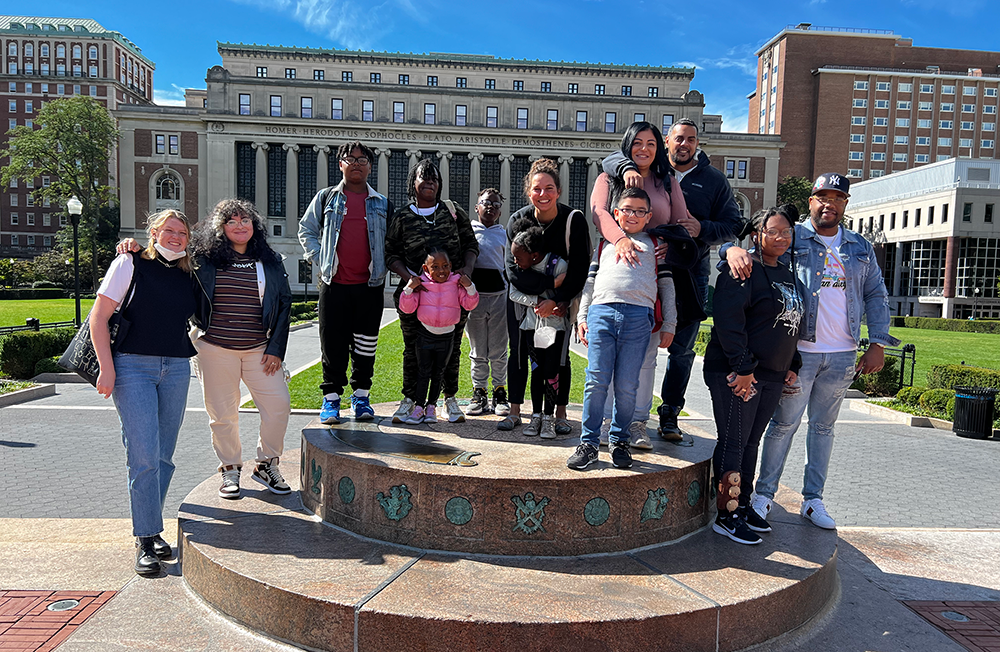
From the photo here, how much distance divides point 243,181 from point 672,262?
68.8 m

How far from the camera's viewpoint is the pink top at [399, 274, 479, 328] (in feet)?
17.3

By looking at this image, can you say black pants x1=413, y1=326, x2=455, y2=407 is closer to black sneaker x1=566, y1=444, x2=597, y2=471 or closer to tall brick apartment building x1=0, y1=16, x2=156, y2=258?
black sneaker x1=566, y1=444, x2=597, y2=471

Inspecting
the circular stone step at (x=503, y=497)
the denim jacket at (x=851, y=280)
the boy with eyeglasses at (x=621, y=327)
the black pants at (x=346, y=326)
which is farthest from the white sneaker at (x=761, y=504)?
the black pants at (x=346, y=326)

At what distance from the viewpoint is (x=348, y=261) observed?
5.46 metres

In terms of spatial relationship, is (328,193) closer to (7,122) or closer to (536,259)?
(536,259)

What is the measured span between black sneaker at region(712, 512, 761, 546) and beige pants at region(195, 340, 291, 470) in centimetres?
336

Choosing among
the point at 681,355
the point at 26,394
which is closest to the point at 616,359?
the point at 681,355

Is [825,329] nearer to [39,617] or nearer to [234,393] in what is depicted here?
[234,393]

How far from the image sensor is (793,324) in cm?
431

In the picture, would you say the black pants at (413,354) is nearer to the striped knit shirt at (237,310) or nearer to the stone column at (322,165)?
the striped knit shirt at (237,310)

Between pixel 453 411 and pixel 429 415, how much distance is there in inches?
9.2

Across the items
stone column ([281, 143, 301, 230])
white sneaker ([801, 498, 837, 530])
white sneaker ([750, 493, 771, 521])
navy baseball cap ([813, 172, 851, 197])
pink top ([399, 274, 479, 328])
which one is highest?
stone column ([281, 143, 301, 230])

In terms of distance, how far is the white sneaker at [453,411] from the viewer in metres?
5.73

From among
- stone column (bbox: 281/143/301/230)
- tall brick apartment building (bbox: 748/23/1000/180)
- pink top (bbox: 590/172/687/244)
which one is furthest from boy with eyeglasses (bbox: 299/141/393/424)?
tall brick apartment building (bbox: 748/23/1000/180)
